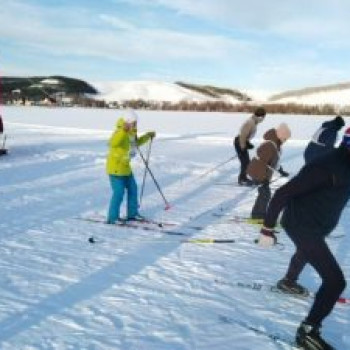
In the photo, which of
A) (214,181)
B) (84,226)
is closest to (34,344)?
(84,226)

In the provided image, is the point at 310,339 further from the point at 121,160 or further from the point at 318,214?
the point at 121,160

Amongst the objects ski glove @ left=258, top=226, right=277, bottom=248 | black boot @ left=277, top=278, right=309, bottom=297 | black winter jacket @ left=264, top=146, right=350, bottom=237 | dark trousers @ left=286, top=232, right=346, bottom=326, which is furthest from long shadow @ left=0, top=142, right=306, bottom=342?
dark trousers @ left=286, top=232, right=346, bottom=326

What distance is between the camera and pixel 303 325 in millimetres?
4367

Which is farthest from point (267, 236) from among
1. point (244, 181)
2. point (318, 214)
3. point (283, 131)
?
point (244, 181)

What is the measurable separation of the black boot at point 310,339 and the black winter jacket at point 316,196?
65cm

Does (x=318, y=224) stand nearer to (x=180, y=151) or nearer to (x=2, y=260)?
(x=2, y=260)

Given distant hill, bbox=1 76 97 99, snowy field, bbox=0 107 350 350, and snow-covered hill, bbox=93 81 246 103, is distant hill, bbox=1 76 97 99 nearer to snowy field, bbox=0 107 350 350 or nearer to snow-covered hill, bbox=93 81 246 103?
snow-covered hill, bbox=93 81 246 103

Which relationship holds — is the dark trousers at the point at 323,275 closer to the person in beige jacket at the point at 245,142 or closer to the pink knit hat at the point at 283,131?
the pink knit hat at the point at 283,131

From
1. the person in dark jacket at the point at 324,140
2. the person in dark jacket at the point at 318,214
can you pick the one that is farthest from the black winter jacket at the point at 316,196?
the person in dark jacket at the point at 324,140

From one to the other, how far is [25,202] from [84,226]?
1.90 metres

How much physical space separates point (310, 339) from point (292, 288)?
1.24 m

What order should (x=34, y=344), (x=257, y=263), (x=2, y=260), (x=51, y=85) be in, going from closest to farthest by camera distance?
(x=34, y=344) < (x=2, y=260) < (x=257, y=263) < (x=51, y=85)

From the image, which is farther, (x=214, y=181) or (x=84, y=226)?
(x=214, y=181)

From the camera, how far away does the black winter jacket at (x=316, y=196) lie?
13.4ft
